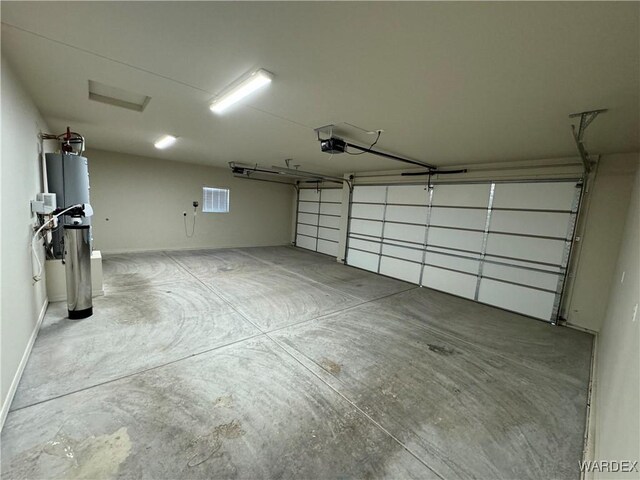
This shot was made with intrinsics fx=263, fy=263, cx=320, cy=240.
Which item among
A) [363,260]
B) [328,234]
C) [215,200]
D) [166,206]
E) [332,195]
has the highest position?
[332,195]

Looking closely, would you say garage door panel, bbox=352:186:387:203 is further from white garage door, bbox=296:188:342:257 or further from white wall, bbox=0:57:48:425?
white wall, bbox=0:57:48:425

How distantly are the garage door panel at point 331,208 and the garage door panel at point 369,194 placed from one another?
0.83 m

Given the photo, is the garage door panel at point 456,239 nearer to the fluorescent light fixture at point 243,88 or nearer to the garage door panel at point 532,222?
the garage door panel at point 532,222

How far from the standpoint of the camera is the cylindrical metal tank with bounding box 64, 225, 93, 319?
3025 millimetres

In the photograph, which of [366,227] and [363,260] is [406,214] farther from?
[363,260]

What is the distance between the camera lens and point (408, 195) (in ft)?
19.4

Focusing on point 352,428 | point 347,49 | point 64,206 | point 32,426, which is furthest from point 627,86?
point 64,206

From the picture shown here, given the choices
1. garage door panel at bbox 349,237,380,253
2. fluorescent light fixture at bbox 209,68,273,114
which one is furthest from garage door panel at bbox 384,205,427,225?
fluorescent light fixture at bbox 209,68,273,114

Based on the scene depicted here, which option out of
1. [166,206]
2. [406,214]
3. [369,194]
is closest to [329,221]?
[369,194]

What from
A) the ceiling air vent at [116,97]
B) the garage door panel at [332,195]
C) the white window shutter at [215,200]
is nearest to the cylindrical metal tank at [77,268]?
the ceiling air vent at [116,97]

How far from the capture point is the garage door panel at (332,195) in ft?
25.8

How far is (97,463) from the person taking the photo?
146 cm

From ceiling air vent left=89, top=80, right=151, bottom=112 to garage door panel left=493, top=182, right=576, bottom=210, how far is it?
207 inches

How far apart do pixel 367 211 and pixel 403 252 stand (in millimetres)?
1466
